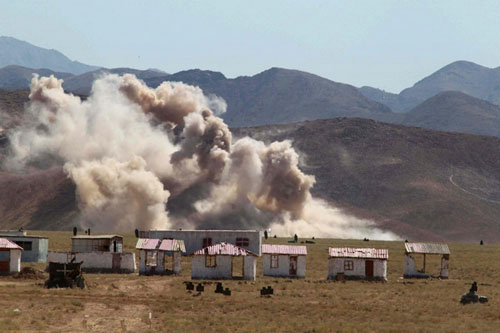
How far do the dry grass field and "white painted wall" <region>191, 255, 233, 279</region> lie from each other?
166 centimetres

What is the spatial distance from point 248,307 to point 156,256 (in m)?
25.2

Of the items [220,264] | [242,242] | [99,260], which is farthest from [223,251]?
[242,242]

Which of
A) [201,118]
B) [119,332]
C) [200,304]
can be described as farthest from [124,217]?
[119,332]

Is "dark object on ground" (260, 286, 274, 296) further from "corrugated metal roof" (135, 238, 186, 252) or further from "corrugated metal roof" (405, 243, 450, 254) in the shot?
"corrugated metal roof" (405, 243, 450, 254)

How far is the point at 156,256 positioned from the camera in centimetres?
7956

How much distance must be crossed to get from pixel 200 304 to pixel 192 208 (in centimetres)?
12361

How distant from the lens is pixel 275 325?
4809 centimetres

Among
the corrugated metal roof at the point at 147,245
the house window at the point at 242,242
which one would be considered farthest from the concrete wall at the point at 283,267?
the house window at the point at 242,242

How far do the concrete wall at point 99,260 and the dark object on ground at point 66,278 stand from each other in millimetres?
15194

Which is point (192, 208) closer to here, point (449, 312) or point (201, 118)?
point (201, 118)

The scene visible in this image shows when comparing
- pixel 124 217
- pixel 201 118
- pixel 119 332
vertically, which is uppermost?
pixel 201 118

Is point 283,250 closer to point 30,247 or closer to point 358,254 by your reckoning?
point 358,254

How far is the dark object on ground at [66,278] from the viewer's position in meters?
64.2

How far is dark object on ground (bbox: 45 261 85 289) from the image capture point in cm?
6419
